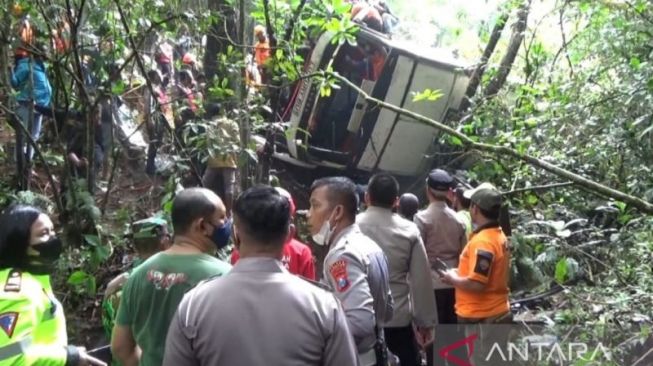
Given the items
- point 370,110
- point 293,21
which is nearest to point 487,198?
point 293,21

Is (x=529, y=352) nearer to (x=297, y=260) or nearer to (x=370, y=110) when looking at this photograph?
(x=297, y=260)

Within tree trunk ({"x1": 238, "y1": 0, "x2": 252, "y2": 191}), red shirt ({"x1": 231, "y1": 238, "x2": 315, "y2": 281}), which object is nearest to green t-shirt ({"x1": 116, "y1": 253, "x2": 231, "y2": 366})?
red shirt ({"x1": 231, "y1": 238, "x2": 315, "y2": 281})

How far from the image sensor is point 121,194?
23.5ft

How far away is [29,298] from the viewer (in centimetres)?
246

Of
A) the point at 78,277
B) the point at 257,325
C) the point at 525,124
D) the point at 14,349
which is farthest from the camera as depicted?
the point at 525,124

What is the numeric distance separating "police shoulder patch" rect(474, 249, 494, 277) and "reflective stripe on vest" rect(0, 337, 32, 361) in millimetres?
2501

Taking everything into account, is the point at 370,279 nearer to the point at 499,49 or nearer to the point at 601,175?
the point at 601,175

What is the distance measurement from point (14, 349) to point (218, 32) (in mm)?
4350

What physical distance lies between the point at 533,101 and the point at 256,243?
555cm

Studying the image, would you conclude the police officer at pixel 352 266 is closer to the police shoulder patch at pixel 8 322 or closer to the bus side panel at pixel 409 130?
the police shoulder patch at pixel 8 322

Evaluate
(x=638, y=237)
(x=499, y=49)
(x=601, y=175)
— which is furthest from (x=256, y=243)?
(x=499, y=49)

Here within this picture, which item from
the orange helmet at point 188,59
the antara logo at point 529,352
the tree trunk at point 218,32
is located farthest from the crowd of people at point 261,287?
A: the orange helmet at point 188,59

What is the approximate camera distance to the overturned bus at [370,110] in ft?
28.7

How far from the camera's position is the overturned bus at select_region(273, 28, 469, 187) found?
8.73 meters
